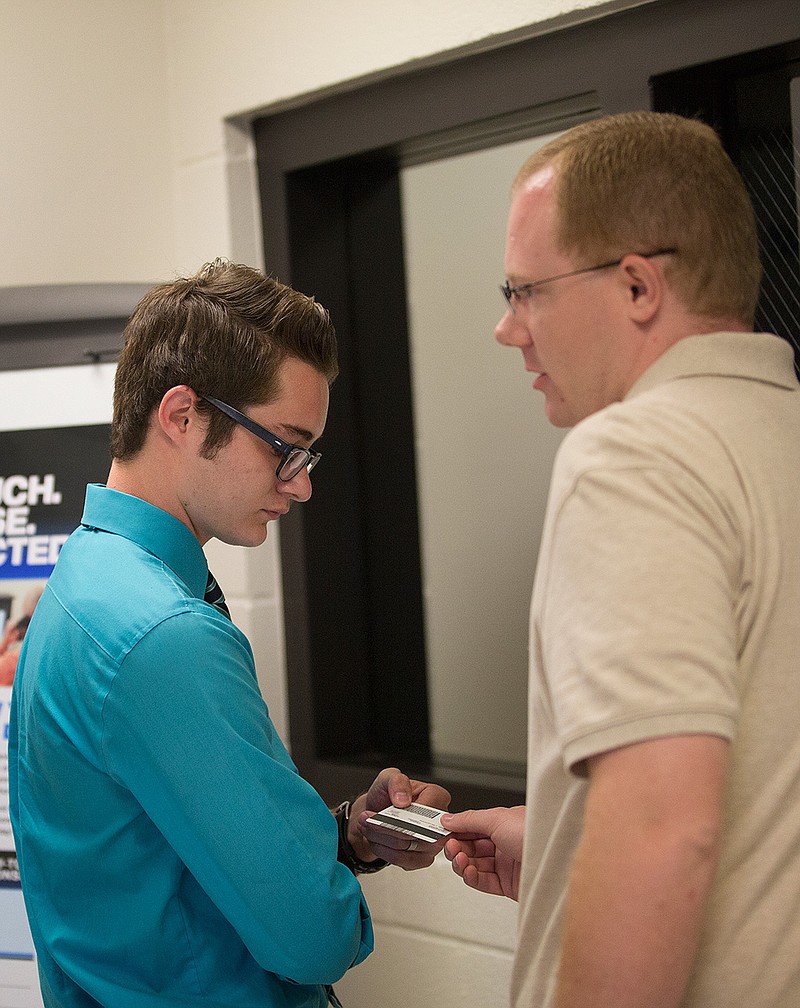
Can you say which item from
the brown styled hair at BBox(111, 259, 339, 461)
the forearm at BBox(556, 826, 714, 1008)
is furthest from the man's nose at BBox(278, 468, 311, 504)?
the forearm at BBox(556, 826, 714, 1008)

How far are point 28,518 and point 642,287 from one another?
1654 mm

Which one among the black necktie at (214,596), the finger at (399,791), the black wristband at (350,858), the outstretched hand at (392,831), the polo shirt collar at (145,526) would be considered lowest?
the black wristband at (350,858)

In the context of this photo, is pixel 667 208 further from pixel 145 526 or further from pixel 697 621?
pixel 145 526

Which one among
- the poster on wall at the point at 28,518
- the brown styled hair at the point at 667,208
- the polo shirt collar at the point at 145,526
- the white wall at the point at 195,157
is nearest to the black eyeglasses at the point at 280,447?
the polo shirt collar at the point at 145,526

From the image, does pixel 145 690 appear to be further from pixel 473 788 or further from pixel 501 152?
pixel 501 152

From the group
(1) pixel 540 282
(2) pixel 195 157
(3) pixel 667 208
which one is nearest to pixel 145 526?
(1) pixel 540 282

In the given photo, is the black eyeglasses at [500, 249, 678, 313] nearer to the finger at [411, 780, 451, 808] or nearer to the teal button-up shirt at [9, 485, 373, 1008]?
the teal button-up shirt at [9, 485, 373, 1008]

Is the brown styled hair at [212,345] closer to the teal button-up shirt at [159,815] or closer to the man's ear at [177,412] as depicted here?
the man's ear at [177,412]

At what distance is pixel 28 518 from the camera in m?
2.22

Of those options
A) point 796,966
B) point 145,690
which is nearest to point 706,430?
point 796,966

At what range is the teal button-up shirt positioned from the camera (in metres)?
1.13

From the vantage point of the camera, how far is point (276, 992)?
4.08 ft

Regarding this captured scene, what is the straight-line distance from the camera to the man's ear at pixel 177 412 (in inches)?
52.4

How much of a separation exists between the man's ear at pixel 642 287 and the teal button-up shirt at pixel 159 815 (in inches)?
21.9
